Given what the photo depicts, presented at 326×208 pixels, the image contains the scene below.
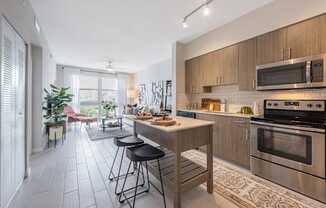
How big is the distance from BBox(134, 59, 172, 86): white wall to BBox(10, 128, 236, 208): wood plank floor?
393 cm

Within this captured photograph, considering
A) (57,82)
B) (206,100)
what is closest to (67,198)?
(206,100)

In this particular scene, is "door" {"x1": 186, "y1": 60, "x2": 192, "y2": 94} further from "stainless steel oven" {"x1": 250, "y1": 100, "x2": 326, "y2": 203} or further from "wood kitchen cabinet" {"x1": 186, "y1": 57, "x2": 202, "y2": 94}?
"stainless steel oven" {"x1": 250, "y1": 100, "x2": 326, "y2": 203}

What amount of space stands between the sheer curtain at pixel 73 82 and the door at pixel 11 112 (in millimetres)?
5380

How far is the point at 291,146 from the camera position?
2.14 metres

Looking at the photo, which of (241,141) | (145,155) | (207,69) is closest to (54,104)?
(145,155)

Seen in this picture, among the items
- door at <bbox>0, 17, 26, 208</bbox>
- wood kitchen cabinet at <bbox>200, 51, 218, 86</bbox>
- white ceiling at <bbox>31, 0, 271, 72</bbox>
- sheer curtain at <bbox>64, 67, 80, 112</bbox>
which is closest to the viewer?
door at <bbox>0, 17, 26, 208</bbox>

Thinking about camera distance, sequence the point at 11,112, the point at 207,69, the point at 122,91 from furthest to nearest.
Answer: the point at 122,91 < the point at 207,69 < the point at 11,112

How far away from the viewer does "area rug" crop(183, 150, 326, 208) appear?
1853 mm

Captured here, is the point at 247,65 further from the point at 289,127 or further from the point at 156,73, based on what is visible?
the point at 156,73

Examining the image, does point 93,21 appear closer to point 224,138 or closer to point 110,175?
point 110,175

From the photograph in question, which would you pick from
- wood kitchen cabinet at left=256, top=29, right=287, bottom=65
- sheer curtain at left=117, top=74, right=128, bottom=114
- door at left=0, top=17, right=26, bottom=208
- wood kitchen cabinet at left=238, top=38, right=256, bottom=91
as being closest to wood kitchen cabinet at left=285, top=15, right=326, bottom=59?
wood kitchen cabinet at left=256, top=29, right=287, bottom=65

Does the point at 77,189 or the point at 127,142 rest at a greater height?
the point at 127,142

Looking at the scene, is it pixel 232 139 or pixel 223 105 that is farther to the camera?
pixel 223 105

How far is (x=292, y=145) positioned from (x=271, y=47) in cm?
157
